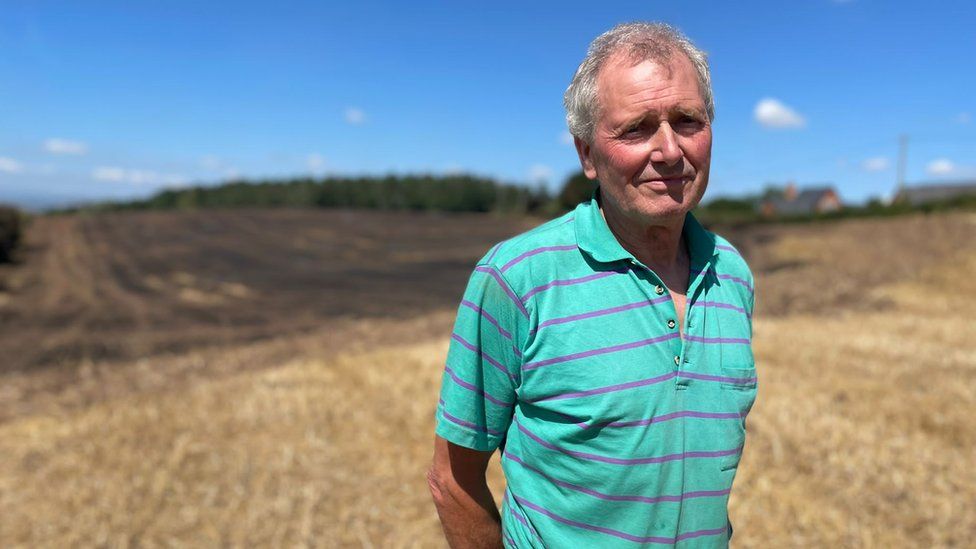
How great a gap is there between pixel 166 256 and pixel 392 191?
52779 mm

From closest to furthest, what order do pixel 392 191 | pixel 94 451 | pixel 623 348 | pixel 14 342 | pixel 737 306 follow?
1. pixel 623 348
2. pixel 737 306
3. pixel 94 451
4. pixel 14 342
5. pixel 392 191

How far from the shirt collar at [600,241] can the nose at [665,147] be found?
0.24m

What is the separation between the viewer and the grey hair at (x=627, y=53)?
66.7 inches

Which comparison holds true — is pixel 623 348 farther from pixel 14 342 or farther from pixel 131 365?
pixel 14 342

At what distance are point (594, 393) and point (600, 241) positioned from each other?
41 cm

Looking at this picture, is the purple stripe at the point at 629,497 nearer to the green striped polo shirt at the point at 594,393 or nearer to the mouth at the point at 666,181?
the green striped polo shirt at the point at 594,393

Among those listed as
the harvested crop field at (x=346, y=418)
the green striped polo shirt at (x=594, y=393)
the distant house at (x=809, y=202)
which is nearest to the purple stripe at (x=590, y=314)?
the green striped polo shirt at (x=594, y=393)

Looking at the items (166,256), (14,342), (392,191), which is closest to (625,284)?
(14,342)

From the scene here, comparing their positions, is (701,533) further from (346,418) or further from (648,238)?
(346,418)

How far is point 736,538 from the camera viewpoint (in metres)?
4.08

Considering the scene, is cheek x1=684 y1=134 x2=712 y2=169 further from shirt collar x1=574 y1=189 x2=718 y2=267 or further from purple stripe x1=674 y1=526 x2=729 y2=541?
purple stripe x1=674 y1=526 x2=729 y2=541

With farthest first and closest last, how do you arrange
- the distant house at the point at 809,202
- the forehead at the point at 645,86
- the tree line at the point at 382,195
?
the tree line at the point at 382,195
the distant house at the point at 809,202
the forehead at the point at 645,86

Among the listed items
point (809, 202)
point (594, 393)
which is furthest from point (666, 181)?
point (809, 202)

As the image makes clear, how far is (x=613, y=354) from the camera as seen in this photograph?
1690 mm
